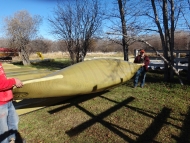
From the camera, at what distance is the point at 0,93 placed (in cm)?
256

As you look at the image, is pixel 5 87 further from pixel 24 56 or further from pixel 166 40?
pixel 24 56

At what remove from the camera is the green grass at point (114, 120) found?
319 cm

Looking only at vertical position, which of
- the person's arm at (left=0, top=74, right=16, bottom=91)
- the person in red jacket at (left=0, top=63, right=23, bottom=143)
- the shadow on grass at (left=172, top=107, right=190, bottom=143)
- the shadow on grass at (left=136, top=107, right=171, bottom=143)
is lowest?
the shadow on grass at (left=172, top=107, right=190, bottom=143)

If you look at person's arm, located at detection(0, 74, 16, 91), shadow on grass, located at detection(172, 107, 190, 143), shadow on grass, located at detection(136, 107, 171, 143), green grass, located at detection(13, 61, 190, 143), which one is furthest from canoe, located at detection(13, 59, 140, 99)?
shadow on grass, located at detection(172, 107, 190, 143)

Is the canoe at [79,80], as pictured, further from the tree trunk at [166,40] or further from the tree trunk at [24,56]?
the tree trunk at [24,56]

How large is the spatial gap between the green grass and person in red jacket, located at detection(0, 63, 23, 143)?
0.53 metres

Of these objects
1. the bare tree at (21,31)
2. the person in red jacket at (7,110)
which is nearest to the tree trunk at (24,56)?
the bare tree at (21,31)

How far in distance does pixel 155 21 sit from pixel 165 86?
108 inches

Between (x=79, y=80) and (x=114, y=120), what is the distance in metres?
1.38

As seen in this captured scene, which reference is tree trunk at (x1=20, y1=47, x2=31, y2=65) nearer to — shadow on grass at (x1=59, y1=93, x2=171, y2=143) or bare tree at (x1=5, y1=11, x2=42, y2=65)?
bare tree at (x1=5, y1=11, x2=42, y2=65)

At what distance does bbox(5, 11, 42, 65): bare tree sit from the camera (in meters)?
21.0

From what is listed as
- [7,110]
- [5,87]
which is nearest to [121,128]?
[7,110]

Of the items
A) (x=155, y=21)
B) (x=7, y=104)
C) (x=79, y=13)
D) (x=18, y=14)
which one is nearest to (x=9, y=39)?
(x=18, y=14)

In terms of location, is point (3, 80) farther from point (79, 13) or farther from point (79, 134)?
point (79, 13)
